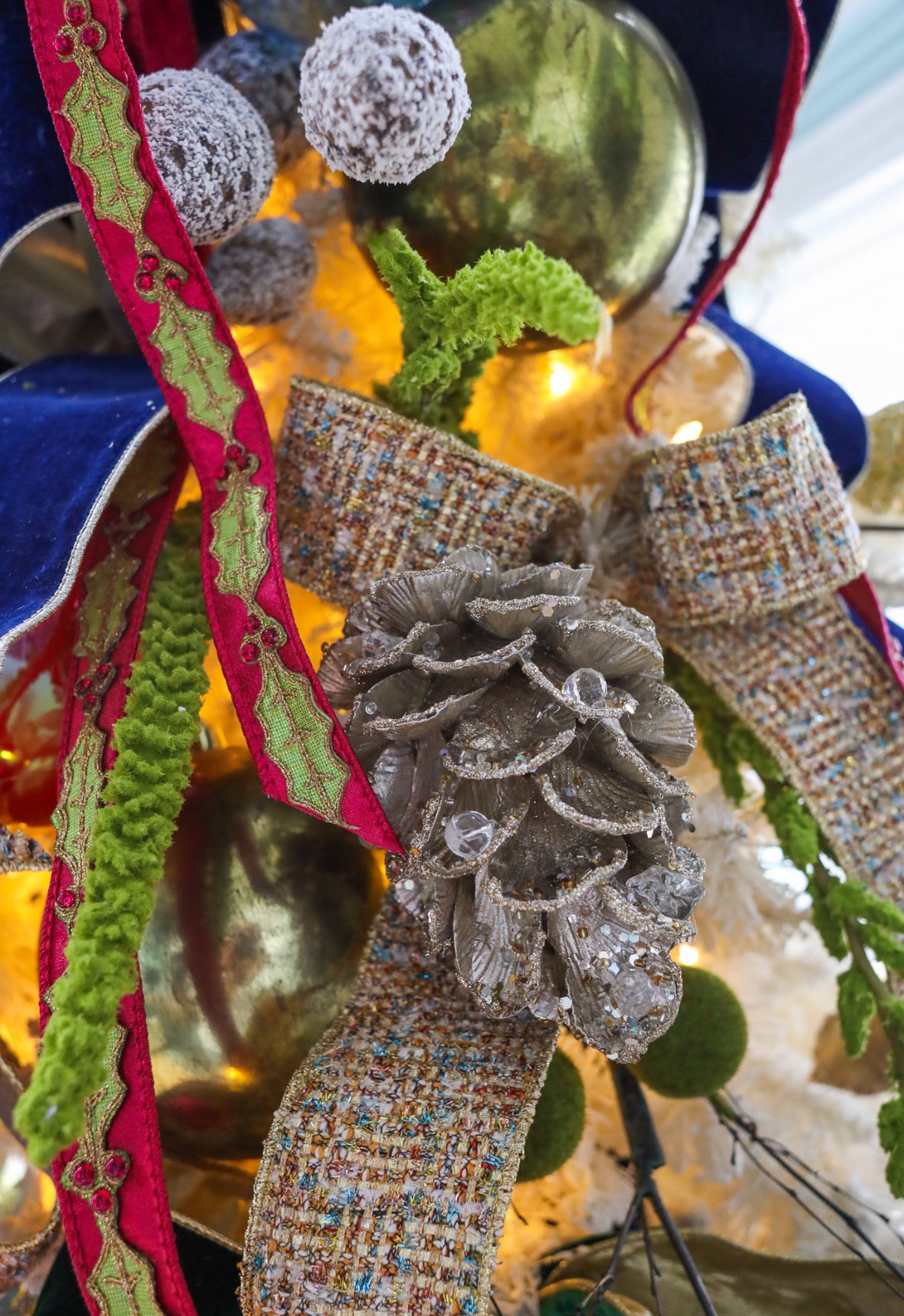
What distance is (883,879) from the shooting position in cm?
40

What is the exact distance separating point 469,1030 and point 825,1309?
20cm

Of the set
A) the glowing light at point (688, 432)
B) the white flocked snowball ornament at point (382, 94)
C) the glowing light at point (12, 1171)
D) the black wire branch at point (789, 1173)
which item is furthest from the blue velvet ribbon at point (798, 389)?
the glowing light at point (12, 1171)

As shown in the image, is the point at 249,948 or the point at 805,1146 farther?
the point at 805,1146

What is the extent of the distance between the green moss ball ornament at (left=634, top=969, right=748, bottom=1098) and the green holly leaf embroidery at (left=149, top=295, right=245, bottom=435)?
11.3 inches

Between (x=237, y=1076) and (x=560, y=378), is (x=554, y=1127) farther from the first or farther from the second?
(x=560, y=378)

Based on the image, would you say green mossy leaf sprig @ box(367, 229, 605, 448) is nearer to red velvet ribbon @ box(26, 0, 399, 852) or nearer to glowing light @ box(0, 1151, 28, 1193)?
red velvet ribbon @ box(26, 0, 399, 852)

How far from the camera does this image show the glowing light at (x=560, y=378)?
0.45 metres

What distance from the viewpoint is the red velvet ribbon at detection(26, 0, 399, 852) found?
0.32 m

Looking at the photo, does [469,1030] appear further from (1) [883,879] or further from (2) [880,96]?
(2) [880,96]

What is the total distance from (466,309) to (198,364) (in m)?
0.10

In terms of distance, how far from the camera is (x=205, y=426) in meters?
0.35

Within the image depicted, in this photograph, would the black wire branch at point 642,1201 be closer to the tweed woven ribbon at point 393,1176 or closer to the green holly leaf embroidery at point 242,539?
the tweed woven ribbon at point 393,1176

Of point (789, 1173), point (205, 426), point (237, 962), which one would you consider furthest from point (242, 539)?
→ point (789, 1173)

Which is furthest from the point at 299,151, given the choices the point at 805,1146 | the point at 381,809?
the point at 805,1146
